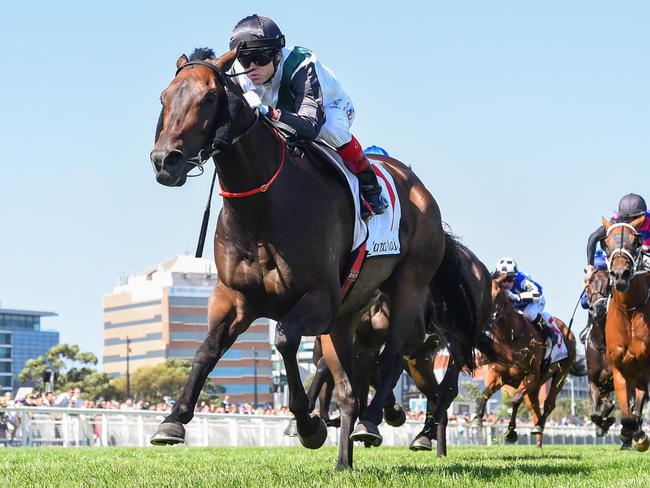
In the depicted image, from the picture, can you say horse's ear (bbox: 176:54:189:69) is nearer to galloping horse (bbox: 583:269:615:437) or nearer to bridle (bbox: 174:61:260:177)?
bridle (bbox: 174:61:260:177)

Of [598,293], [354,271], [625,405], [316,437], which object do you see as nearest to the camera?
[316,437]

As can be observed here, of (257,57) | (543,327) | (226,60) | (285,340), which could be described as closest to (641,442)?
(543,327)

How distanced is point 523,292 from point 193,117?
43.3ft

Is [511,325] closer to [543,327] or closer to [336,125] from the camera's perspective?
[543,327]

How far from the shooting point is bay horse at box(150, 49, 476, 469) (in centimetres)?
648

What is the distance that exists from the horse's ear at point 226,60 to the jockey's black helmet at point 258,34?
179mm

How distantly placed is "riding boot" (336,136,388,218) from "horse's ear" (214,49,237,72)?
4.01 feet

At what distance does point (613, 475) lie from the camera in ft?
24.3

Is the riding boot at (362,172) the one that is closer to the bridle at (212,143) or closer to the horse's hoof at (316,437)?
the bridle at (212,143)

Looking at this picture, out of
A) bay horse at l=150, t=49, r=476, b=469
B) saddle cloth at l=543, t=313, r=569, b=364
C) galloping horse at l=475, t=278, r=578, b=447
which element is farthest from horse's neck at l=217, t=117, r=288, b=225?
saddle cloth at l=543, t=313, r=569, b=364

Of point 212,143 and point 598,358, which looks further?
point 598,358

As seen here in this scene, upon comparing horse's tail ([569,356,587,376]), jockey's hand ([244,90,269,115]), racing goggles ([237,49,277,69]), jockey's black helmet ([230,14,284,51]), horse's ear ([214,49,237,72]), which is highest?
jockey's black helmet ([230,14,284,51])

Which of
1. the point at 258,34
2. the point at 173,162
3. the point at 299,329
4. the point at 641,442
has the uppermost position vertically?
the point at 258,34

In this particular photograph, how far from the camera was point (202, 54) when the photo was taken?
271 inches
